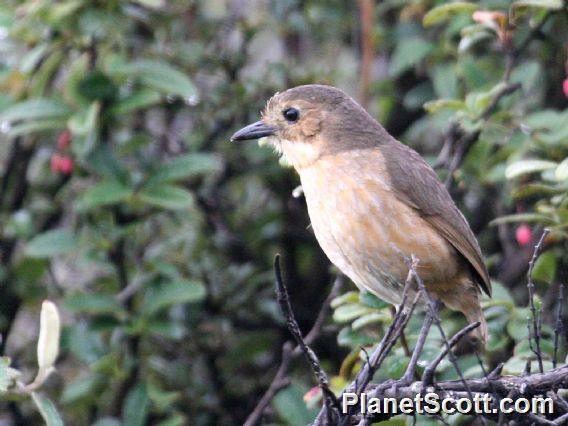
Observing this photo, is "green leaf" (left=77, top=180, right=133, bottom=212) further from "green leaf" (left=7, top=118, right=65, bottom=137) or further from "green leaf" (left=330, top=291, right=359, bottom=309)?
"green leaf" (left=330, top=291, right=359, bottom=309)

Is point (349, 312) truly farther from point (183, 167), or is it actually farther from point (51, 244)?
point (51, 244)

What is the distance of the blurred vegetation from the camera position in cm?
464

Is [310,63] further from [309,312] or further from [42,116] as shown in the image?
[42,116]

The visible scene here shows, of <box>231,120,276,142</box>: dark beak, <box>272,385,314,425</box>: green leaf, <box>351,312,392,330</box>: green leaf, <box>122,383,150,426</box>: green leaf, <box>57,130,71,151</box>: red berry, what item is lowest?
<box>272,385,314,425</box>: green leaf

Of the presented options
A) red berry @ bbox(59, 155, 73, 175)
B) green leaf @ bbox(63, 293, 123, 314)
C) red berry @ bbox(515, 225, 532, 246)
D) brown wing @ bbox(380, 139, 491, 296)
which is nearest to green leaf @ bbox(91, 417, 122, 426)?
green leaf @ bbox(63, 293, 123, 314)

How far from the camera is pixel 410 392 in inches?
119

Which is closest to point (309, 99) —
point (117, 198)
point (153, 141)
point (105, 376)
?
point (117, 198)

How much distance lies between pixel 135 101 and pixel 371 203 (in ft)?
4.55

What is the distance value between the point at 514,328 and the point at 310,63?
2843mm

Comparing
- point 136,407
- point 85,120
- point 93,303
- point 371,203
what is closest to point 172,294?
point 93,303

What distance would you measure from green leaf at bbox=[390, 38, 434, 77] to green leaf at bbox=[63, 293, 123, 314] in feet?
6.36

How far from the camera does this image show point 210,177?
5.94 meters

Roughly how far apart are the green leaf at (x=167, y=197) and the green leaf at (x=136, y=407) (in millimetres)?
890

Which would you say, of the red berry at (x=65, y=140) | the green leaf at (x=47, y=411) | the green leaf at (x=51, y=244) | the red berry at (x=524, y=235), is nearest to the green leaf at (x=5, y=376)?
the green leaf at (x=47, y=411)
